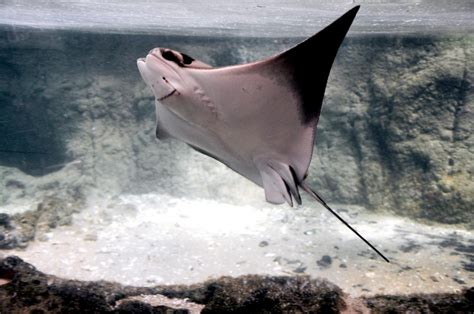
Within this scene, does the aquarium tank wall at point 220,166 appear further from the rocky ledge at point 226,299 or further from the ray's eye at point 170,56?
the ray's eye at point 170,56

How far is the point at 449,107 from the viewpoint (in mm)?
10961

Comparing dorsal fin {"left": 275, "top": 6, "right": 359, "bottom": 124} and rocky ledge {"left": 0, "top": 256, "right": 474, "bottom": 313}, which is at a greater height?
dorsal fin {"left": 275, "top": 6, "right": 359, "bottom": 124}

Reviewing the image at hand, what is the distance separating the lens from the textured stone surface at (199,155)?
35.9 feet

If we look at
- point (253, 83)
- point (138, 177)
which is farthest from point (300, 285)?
point (138, 177)

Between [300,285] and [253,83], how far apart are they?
203 centimetres

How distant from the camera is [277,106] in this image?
2.61m

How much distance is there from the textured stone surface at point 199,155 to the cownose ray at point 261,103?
9721mm

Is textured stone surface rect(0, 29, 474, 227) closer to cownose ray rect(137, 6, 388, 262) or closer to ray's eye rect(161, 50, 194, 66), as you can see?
cownose ray rect(137, 6, 388, 262)

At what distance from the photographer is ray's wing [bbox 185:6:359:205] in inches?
91.7

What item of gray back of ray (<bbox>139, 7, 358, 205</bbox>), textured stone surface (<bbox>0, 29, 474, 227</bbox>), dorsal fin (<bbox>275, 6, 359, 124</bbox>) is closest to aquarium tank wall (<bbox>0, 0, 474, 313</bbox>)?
textured stone surface (<bbox>0, 29, 474, 227</bbox>)

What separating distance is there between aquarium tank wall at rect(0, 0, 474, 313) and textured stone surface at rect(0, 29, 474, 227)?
0.16 ft

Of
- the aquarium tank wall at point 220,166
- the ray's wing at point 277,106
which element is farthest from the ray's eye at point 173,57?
the aquarium tank wall at point 220,166

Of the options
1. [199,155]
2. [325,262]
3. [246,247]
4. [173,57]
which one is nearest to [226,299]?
[173,57]

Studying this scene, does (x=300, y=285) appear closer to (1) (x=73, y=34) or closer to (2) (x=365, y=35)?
(2) (x=365, y=35)
